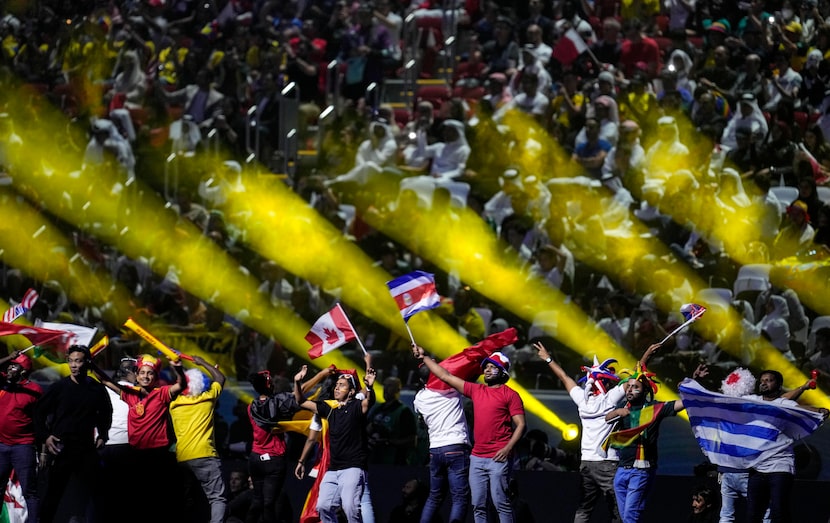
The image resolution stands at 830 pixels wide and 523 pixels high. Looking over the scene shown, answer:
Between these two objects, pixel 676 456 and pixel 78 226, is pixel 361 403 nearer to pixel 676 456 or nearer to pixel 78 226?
pixel 676 456

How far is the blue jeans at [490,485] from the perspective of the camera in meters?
10.6

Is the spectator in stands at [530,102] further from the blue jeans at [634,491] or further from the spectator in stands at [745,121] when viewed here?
the blue jeans at [634,491]

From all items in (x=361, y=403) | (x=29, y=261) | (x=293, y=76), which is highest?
(x=361, y=403)

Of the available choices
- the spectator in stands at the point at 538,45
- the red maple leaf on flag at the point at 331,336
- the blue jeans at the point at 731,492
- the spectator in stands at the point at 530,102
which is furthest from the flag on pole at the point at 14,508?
the spectator in stands at the point at 538,45

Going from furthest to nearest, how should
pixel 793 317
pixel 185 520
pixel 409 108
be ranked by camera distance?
pixel 409 108 < pixel 793 317 < pixel 185 520

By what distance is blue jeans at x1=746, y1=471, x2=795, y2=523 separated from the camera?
10.2 m

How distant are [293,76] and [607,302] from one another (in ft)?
23.2

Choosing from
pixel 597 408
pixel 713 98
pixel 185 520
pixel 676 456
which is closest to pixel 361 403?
pixel 597 408

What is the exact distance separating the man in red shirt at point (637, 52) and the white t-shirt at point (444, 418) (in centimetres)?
780

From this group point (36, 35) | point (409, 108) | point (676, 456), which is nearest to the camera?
point (676, 456)

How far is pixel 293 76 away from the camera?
20172mm

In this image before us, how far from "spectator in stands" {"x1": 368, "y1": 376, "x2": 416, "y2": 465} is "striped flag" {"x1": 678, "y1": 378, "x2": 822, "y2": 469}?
3.33 meters

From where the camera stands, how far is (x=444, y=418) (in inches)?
440

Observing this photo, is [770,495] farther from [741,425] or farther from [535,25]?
[535,25]
